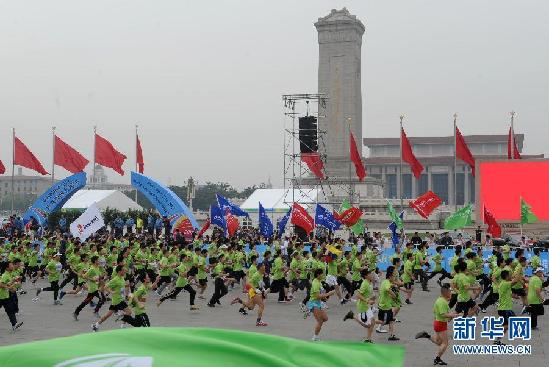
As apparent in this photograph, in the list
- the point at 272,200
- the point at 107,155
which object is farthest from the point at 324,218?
the point at 272,200

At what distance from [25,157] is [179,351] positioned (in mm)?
39984

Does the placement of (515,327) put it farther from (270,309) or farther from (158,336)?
(158,336)

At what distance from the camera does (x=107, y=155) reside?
41906 millimetres

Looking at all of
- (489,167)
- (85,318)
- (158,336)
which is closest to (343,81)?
(489,167)

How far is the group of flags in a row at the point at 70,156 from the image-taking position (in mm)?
41263

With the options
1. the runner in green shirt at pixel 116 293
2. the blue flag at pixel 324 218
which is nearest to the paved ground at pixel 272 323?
the runner in green shirt at pixel 116 293

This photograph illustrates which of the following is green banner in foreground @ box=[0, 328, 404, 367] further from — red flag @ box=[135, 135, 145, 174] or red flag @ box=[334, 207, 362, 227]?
red flag @ box=[135, 135, 145, 174]

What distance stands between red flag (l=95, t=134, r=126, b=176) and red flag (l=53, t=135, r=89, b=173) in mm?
1117

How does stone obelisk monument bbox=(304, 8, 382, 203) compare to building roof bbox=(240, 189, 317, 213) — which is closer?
building roof bbox=(240, 189, 317, 213)

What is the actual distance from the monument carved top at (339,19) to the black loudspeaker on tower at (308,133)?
39.3m

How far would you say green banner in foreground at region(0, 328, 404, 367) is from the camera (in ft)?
11.8

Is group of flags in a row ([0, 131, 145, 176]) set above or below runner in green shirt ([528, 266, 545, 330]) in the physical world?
above

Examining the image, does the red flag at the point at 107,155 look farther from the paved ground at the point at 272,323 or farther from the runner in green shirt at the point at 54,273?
the runner in green shirt at the point at 54,273

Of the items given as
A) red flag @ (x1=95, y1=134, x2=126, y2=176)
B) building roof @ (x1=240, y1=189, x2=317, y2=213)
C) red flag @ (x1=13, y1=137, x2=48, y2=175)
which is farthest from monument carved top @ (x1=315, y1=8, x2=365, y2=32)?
red flag @ (x1=13, y1=137, x2=48, y2=175)
